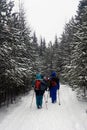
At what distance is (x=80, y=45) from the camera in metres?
14.0

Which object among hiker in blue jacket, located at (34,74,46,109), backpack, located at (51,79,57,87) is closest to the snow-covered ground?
hiker in blue jacket, located at (34,74,46,109)

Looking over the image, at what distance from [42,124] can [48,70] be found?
41811 millimetres

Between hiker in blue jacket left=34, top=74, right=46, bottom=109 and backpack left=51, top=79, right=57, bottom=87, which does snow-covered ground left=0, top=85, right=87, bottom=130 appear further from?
backpack left=51, top=79, right=57, bottom=87

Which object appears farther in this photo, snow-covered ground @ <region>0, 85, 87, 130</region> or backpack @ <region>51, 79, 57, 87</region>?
backpack @ <region>51, 79, 57, 87</region>

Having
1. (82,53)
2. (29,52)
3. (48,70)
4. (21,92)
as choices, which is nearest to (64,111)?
(82,53)

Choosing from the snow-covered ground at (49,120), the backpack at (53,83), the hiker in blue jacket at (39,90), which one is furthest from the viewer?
the backpack at (53,83)

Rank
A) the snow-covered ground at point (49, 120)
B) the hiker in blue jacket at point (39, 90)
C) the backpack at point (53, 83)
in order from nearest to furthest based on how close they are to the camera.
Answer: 1. the snow-covered ground at point (49, 120)
2. the hiker in blue jacket at point (39, 90)
3. the backpack at point (53, 83)

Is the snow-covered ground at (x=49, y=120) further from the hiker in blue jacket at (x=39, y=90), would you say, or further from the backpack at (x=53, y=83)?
the backpack at (x=53, y=83)

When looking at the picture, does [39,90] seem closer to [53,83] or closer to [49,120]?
[53,83]

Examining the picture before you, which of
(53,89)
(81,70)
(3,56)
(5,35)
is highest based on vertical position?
(5,35)

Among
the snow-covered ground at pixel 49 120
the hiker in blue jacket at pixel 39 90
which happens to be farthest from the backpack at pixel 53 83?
the snow-covered ground at pixel 49 120

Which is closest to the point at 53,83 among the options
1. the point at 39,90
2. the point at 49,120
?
the point at 39,90

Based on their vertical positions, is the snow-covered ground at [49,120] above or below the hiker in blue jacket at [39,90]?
below

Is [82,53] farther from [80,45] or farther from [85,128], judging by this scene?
[85,128]
